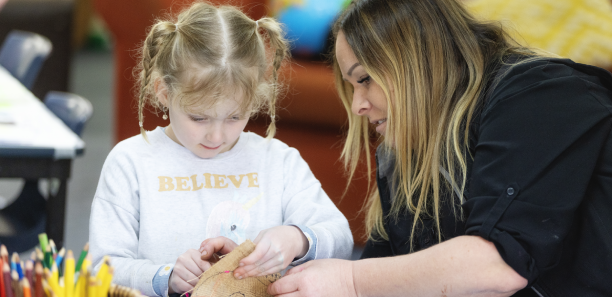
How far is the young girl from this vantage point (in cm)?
84

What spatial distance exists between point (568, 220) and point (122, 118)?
1.80m

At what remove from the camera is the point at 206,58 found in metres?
0.85

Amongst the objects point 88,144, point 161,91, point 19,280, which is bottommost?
point 88,144

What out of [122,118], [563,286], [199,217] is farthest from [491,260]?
[122,118]

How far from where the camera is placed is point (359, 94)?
2.93 ft

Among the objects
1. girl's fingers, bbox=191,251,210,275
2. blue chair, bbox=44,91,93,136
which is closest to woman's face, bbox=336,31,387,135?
girl's fingers, bbox=191,251,210,275

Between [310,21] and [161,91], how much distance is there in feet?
4.96

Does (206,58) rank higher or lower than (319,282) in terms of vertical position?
higher

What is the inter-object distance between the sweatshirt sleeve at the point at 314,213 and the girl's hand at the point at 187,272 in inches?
6.9

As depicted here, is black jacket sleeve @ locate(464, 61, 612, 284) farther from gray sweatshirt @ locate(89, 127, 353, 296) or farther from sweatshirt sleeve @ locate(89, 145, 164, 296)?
A: sweatshirt sleeve @ locate(89, 145, 164, 296)

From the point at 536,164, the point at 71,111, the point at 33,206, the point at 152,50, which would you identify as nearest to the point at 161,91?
the point at 152,50

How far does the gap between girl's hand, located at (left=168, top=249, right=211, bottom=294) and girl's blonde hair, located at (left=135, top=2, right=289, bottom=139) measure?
22 cm

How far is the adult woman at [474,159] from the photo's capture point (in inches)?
27.7

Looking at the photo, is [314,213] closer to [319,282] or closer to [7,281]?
[319,282]
